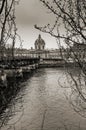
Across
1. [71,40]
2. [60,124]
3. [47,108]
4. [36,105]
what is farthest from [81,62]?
[36,105]

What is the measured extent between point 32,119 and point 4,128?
8.30 feet

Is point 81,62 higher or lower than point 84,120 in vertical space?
higher

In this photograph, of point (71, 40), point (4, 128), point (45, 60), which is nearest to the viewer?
point (71, 40)

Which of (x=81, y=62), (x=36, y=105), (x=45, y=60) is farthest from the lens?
(x=45, y=60)

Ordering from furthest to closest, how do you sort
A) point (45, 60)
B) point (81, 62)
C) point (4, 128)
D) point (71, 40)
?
point (45, 60), point (4, 128), point (81, 62), point (71, 40)

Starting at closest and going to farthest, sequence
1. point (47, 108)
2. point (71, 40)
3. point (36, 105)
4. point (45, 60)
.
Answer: point (71, 40)
point (47, 108)
point (36, 105)
point (45, 60)

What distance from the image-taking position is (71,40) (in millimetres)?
6504

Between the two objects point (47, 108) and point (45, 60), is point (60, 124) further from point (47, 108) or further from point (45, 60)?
point (45, 60)

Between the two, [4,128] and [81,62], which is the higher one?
[81,62]

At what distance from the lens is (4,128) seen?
643 inches

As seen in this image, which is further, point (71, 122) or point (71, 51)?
point (71, 122)

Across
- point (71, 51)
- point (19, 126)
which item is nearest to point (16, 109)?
point (19, 126)

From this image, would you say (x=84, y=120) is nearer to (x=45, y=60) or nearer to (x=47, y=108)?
(x=47, y=108)

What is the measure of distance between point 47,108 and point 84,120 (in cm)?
516
